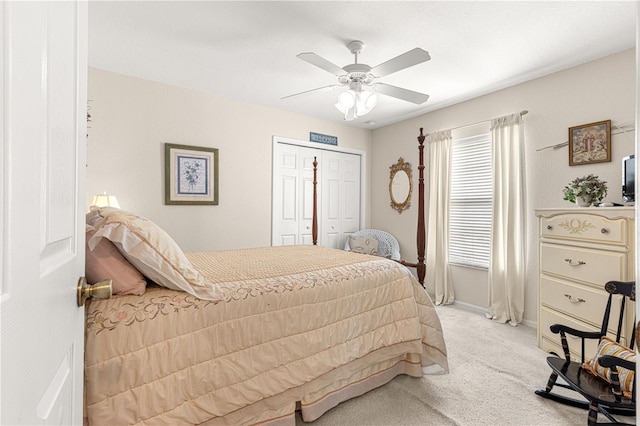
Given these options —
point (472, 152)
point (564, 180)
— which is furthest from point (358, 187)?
point (564, 180)

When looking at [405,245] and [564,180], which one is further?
[405,245]

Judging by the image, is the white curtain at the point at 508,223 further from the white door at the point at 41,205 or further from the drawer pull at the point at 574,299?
the white door at the point at 41,205

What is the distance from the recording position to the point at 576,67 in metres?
3.03

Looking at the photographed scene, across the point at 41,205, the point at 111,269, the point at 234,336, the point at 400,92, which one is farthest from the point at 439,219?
the point at 41,205

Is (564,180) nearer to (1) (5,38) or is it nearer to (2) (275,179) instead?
(2) (275,179)

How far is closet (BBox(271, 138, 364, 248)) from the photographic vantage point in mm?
4531

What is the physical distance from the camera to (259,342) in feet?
5.01

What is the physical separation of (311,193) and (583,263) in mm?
3359

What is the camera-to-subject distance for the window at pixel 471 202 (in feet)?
12.6

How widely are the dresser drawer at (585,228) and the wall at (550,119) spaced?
2.48ft

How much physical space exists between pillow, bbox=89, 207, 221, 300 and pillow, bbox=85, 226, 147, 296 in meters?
0.03

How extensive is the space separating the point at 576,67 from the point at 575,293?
219 cm

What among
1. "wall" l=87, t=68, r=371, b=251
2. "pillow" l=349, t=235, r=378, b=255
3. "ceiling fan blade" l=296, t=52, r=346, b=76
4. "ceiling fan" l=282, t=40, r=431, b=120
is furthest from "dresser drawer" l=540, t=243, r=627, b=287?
"wall" l=87, t=68, r=371, b=251

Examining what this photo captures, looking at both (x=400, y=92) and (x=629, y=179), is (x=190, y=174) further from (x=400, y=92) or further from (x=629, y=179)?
(x=629, y=179)
